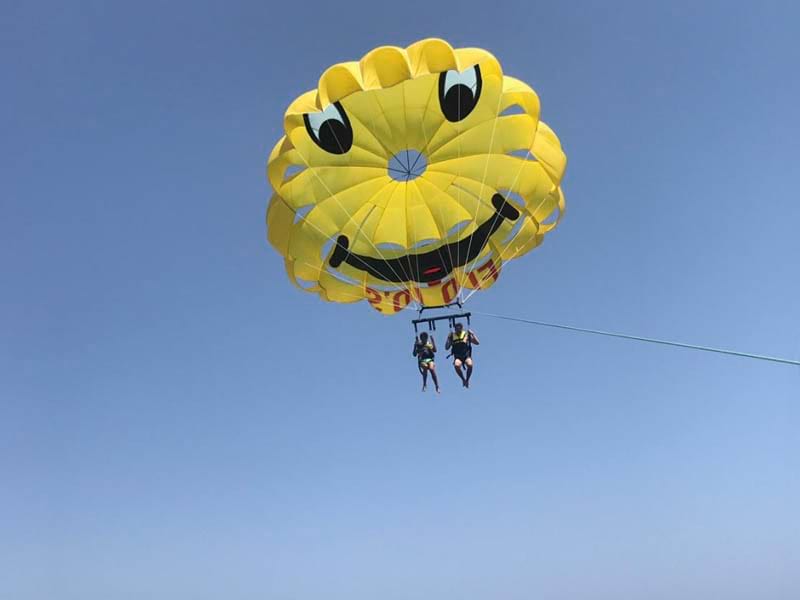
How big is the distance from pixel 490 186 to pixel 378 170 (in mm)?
2058

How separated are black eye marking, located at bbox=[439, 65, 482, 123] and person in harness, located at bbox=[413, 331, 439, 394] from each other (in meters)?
3.74

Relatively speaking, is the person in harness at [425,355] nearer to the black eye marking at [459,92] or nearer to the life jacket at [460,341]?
the life jacket at [460,341]

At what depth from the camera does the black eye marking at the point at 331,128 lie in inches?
399

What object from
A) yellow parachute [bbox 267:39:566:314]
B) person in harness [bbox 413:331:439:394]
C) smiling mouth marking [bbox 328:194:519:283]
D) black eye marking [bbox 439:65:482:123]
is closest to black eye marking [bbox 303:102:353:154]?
yellow parachute [bbox 267:39:566:314]

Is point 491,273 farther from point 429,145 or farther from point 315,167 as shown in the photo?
point 315,167

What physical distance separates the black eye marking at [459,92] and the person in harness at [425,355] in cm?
374

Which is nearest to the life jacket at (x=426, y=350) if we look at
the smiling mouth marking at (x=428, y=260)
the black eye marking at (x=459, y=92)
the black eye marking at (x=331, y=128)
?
the smiling mouth marking at (x=428, y=260)

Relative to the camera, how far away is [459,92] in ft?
33.5

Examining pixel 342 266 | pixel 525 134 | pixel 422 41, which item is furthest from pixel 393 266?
pixel 422 41

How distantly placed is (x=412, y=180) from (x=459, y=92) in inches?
78.1

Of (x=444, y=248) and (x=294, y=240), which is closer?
(x=294, y=240)

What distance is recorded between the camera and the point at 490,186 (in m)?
11.5

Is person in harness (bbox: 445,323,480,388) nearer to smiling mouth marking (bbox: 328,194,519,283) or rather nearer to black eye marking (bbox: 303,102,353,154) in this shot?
smiling mouth marking (bbox: 328,194,519,283)

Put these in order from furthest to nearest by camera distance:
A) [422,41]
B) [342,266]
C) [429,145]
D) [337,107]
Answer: [342,266] → [429,145] → [337,107] → [422,41]
